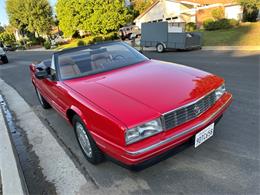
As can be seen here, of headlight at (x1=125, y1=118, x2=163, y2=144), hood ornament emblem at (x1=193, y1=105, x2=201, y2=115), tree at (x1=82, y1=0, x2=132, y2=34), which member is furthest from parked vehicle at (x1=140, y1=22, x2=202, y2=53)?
tree at (x1=82, y1=0, x2=132, y2=34)

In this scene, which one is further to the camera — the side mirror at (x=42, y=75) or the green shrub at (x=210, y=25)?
the green shrub at (x=210, y=25)

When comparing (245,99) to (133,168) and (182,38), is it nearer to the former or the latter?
(133,168)

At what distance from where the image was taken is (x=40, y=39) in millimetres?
56531

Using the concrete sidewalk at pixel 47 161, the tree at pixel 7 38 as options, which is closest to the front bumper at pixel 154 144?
the concrete sidewalk at pixel 47 161

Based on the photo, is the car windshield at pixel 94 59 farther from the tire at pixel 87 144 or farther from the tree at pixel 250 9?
the tree at pixel 250 9

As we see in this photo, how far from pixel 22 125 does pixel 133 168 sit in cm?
356

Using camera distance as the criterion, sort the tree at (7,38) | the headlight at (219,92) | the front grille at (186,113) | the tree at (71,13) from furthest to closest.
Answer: the tree at (7,38), the tree at (71,13), the headlight at (219,92), the front grille at (186,113)

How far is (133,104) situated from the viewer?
8.73 ft

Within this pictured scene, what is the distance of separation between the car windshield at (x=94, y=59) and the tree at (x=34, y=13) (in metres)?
51.1

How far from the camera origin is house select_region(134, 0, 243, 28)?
90.0 ft

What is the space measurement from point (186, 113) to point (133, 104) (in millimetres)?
584

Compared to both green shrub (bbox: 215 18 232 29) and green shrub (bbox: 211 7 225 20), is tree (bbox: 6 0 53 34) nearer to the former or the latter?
green shrub (bbox: 211 7 225 20)

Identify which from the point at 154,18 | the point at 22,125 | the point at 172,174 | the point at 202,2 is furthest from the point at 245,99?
the point at 154,18

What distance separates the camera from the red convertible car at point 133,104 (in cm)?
247
